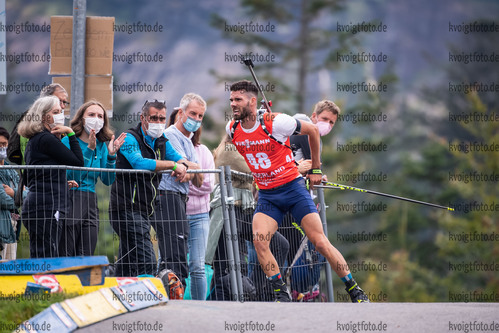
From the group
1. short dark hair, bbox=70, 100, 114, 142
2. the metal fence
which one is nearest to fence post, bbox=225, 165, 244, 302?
the metal fence

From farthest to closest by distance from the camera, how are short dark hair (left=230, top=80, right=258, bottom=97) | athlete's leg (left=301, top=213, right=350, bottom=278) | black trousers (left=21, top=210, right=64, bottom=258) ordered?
short dark hair (left=230, top=80, right=258, bottom=97) < athlete's leg (left=301, top=213, right=350, bottom=278) < black trousers (left=21, top=210, right=64, bottom=258)

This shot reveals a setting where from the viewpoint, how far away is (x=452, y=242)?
142 feet

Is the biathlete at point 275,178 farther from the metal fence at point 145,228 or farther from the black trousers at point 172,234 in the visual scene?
the black trousers at point 172,234

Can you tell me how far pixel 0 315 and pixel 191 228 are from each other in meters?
3.23

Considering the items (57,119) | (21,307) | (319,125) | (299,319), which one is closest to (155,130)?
(57,119)

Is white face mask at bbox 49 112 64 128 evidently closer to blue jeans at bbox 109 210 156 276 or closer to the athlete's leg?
blue jeans at bbox 109 210 156 276

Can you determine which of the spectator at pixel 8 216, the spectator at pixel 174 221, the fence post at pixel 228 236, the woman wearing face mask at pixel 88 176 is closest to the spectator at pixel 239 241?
the fence post at pixel 228 236

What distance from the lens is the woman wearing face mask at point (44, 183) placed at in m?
7.94

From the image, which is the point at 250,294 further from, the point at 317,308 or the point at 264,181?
the point at 317,308

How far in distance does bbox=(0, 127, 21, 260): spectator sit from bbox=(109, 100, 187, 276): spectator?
3.44 ft

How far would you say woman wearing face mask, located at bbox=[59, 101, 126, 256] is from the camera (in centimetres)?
818

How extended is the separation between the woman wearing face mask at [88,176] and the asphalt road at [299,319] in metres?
1.47

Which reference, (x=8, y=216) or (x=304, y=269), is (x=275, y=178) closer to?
(x=304, y=269)

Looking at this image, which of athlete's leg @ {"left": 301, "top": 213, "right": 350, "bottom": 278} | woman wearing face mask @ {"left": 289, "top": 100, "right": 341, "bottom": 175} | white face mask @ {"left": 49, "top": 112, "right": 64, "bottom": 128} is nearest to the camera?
white face mask @ {"left": 49, "top": 112, "right": 64, "bottom": 128}
